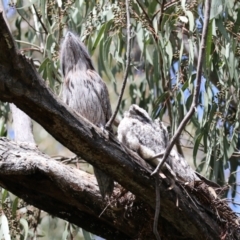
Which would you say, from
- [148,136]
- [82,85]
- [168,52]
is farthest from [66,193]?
[168,52]

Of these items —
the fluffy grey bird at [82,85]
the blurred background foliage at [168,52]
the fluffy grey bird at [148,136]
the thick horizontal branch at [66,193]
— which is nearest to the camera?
the thick horizontal branch at [66,193]

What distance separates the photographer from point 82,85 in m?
3.94

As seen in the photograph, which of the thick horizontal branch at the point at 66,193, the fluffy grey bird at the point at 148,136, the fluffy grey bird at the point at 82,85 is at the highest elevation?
the fluffy grey bird at the point at 82,85

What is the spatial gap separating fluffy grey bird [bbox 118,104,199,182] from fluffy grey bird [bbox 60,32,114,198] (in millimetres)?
131

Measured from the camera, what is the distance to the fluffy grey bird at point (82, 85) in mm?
3883

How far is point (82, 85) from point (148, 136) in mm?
451

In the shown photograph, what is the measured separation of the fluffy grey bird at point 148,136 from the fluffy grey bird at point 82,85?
13 cm

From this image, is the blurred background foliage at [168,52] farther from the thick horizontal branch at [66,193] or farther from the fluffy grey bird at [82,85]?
the thick horizontal branch at [66,193]

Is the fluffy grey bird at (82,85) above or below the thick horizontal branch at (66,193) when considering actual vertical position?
above

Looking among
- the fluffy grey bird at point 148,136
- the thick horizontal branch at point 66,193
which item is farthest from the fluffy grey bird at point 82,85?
the thick horizontal branch at point 66,193

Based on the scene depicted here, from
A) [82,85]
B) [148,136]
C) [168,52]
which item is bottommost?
[148,136]

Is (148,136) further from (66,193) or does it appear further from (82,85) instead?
(66,193)

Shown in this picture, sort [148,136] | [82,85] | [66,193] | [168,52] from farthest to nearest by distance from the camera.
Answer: [168,52], [82,85], [148,136], [66,193]

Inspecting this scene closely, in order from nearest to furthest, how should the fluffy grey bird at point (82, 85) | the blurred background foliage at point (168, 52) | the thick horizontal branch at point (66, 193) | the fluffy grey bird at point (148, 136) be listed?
the thick horizontal branch at point (66, 193) < the fluffy grey bird at point (148, 136) < the fluffy grey bird at point (82, 85) < the blurred background foliage at point (168, 52)
